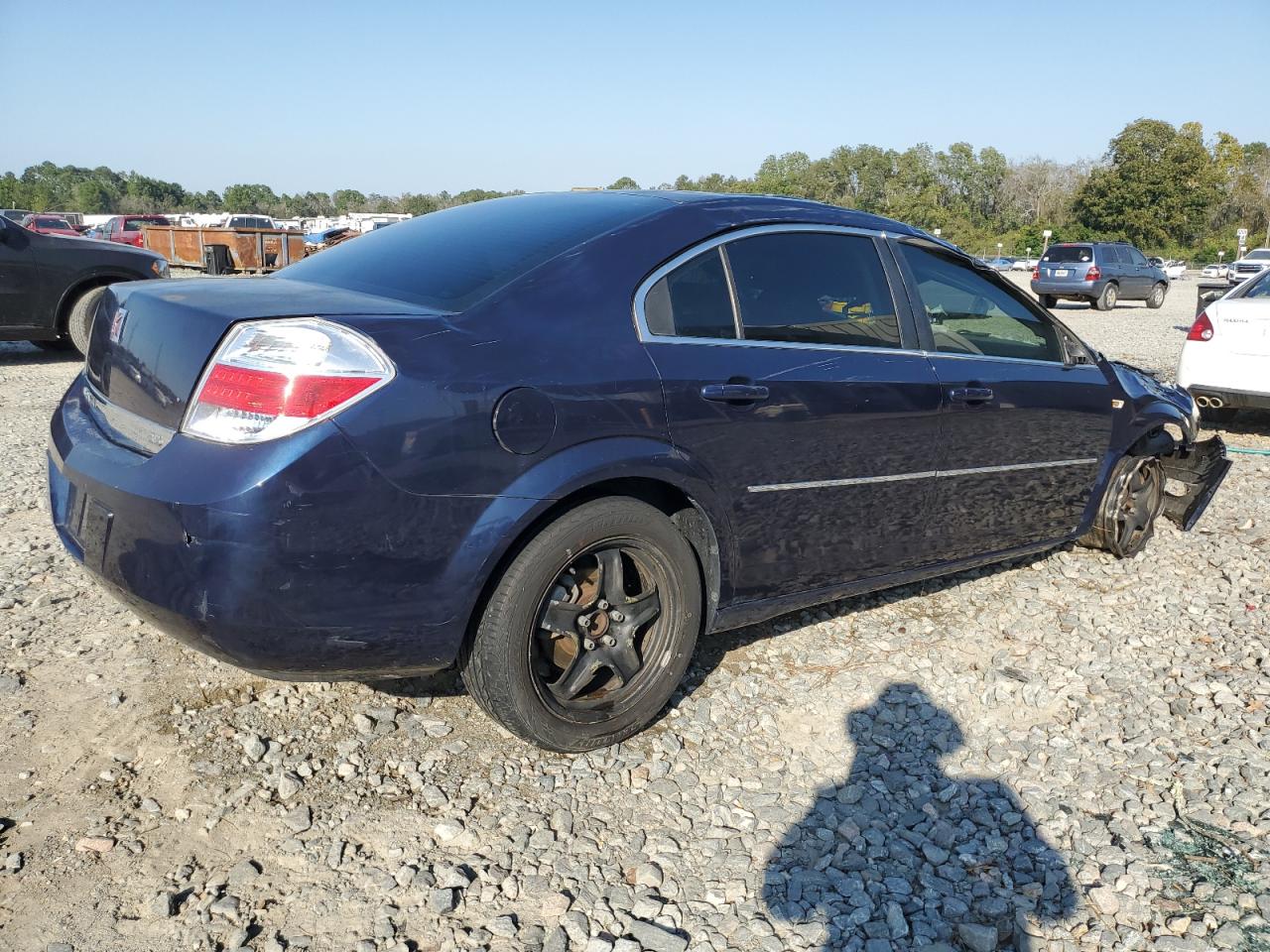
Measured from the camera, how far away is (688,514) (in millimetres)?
3158

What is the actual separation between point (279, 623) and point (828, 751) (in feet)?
5.74

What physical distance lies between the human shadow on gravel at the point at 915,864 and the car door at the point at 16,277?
32.0 ft

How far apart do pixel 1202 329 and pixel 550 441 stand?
7407mm

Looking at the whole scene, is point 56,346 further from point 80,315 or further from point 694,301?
point 694,301

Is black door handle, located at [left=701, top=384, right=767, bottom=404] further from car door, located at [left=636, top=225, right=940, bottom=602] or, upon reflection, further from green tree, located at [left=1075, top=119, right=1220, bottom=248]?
green tree, located at [left=1075, top=119, right=1220, bottom=248]

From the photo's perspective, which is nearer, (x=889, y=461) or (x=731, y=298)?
(x=731, y=298)

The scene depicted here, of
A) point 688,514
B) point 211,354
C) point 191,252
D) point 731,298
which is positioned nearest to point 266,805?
point 211,354

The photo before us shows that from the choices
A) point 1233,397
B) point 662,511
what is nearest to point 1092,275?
point 1233,397

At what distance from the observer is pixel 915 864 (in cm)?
262

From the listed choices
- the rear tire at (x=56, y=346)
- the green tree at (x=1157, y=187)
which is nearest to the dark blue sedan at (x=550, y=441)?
the rear tire at (x=56, y=346)

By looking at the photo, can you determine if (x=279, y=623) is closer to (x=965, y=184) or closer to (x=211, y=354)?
(x=211, y=354)

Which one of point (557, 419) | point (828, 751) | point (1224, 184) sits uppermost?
point (1224, 184)

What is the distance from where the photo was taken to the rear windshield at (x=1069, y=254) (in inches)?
933

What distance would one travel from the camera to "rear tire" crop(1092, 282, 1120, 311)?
2400cm
